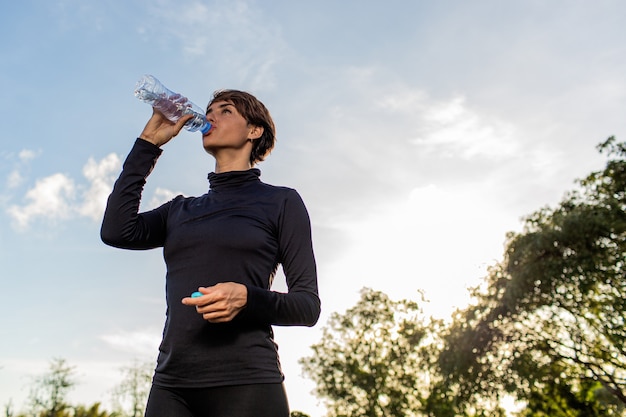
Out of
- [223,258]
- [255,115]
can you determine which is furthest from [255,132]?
[223,258]

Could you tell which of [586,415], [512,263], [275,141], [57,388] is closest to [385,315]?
[586,415]

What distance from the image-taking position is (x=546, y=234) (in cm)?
2019

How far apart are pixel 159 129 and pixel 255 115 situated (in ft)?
1.78

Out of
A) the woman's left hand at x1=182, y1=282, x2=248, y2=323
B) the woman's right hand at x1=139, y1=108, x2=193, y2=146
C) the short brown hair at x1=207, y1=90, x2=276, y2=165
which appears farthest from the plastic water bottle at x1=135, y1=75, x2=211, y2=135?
the woman's left hand at x1=182, y1=282, x2=248, y2=323

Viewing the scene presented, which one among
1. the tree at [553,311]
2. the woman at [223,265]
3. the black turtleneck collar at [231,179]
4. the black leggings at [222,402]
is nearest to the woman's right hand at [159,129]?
the woman at [223,265]

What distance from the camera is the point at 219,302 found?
1914mm

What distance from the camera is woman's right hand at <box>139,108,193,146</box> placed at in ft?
8.62

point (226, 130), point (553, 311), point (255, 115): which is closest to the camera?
point (226, 130)

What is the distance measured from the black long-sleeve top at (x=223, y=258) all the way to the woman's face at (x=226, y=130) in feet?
0.53

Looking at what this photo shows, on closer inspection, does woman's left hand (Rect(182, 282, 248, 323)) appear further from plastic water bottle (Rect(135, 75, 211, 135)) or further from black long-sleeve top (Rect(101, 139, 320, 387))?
plastic water bottle (Rect(135, 75, 211, 135))

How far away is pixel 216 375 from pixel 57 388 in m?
44.4

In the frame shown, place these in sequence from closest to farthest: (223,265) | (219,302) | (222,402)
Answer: (219,302) → (222,402) → (223,265)

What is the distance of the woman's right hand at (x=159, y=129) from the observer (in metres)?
2.63

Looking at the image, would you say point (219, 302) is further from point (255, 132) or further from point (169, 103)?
point (169, 103)
